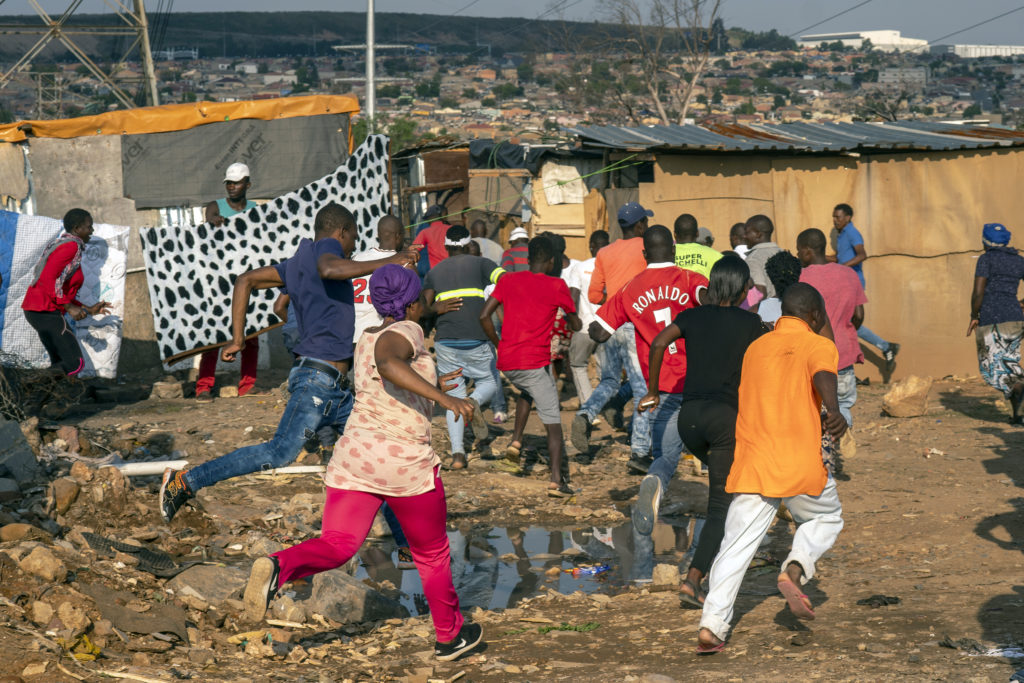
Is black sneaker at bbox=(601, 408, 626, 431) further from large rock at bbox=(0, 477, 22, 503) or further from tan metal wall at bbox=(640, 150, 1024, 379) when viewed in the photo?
large rock at bbox=(0, 477, 22, 503)

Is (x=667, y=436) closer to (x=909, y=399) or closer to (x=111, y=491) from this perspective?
(x=111, y=491)

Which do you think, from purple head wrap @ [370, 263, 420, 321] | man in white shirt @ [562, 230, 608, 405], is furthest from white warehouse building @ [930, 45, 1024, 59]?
purple head wrap @ [370, 263, 420, 321]

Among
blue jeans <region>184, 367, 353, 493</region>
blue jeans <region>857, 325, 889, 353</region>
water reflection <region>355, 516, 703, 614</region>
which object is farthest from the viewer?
blue jeans <region>857, 325, 889, 353</region>

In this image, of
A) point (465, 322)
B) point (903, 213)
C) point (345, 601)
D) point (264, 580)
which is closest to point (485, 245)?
point (465, 322)

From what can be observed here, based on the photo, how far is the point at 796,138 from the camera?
12.8 m

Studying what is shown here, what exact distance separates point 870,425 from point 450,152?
29.4 ft

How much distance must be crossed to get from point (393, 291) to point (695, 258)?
423 centimetres

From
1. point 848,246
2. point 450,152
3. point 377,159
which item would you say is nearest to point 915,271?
point 848,246

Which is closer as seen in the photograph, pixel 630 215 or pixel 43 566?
pixel 43 566

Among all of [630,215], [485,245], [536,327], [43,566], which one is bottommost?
[43,566]

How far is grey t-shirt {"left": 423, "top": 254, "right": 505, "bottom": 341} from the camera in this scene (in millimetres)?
8828

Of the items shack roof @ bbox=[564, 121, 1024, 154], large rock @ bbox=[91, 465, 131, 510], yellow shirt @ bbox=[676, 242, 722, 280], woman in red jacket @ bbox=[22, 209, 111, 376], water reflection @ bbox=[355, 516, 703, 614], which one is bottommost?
water reflection @ bbox=[355, 516, 703, 614]

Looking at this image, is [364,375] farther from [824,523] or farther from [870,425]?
[870,425]

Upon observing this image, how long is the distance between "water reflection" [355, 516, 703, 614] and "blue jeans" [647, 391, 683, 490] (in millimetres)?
557
